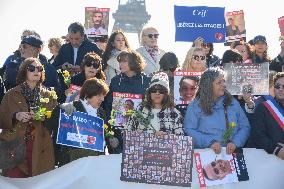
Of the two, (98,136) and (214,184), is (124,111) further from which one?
(214,184)

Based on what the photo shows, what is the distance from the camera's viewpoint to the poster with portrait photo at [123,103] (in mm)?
8555

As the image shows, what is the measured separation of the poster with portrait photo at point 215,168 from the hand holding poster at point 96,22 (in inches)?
225

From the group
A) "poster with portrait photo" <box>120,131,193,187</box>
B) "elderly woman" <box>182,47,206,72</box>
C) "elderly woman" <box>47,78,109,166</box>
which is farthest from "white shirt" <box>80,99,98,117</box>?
"elderly woman" <box>182,47,206,72</box>

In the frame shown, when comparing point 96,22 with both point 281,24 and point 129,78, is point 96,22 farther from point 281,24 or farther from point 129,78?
point 281,24

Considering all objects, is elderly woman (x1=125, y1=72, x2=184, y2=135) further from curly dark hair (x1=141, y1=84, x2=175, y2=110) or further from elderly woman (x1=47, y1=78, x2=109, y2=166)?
elderly woman (x1=47, y1=78, x2=109, y2=166)

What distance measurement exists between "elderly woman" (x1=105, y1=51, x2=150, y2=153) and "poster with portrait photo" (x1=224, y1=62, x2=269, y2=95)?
144 cm

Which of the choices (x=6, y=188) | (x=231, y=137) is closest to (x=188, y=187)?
(x=231, y=137)

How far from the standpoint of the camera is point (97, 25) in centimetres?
1279

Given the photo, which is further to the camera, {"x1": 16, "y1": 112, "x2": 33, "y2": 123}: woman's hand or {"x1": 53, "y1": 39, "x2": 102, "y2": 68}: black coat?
{"x1": 53, "y1": 39, "x2": 102, "y2": 68}: black coat

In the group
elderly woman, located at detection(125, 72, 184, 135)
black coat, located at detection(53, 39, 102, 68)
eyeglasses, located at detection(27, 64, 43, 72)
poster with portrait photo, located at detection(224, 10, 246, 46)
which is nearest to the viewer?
elderly woman, located at detection(125, 72, 184, 135)

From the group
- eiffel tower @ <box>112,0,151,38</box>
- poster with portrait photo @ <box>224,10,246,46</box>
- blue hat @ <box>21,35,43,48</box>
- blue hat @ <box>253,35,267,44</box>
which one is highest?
eiffel tower @ <box>112,0,151,38</box>

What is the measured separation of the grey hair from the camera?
25.9 ft

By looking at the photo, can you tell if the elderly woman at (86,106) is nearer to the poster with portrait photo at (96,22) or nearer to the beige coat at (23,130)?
the beige coat at (23,130)

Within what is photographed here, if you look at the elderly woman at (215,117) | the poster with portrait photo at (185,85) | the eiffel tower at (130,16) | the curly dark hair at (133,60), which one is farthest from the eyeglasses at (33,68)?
the eiffel tower at (130,16)
